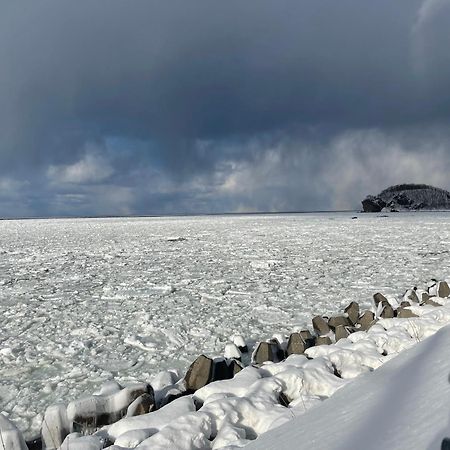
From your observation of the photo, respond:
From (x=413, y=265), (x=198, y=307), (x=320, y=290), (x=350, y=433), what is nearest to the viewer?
(x=350, y=433)

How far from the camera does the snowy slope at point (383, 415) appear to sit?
6.35ft

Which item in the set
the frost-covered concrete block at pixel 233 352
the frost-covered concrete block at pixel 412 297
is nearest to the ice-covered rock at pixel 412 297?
the frost-covered concrete block at pixel 412 297

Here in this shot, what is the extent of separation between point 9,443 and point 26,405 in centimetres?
132

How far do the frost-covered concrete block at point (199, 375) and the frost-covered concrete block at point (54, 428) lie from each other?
1080 millimetres

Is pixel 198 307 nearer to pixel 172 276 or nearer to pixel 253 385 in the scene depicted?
pixel 172 276

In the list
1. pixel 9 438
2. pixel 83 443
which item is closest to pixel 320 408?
pixel 83 443

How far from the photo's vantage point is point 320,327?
540cm

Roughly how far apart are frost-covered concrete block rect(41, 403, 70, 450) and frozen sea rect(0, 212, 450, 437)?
0.45 meters

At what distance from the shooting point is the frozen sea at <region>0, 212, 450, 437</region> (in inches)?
174

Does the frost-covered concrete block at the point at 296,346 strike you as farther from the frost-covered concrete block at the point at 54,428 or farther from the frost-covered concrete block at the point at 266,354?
the frost-covered concrete block at the point at 54,428

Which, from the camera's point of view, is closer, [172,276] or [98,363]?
[98,363]


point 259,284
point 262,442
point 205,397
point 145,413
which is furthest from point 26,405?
point 259,284

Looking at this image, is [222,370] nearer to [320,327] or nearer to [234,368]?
[234,368]

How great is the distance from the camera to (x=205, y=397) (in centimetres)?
→ 329
